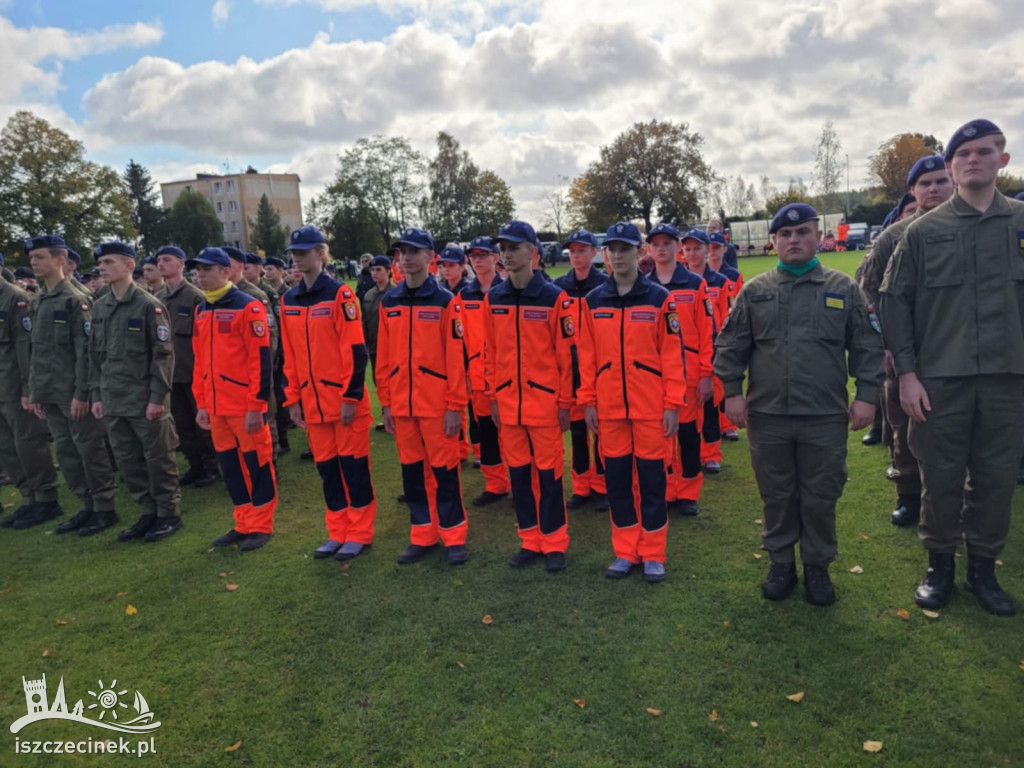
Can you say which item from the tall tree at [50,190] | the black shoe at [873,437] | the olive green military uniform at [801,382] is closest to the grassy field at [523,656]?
the olive green military uniform at [801,382]

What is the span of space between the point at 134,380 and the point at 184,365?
1556 millimetres

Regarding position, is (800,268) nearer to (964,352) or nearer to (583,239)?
(964,352)

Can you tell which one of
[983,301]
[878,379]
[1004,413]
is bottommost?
[1004,413]

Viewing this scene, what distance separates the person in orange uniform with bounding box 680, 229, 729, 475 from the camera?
6.58m

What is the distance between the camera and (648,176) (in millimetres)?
55844

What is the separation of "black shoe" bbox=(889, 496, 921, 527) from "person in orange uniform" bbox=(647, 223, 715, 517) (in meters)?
1.53

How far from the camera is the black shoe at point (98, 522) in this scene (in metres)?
5.97

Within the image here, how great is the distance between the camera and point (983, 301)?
142 inches

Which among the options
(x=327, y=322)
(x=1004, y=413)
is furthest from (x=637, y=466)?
(x=327, y=322)

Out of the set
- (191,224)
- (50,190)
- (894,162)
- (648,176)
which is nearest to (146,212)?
(191,224)

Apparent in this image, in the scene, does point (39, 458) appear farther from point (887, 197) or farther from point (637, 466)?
point (887, 197)

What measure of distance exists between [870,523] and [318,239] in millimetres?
4978

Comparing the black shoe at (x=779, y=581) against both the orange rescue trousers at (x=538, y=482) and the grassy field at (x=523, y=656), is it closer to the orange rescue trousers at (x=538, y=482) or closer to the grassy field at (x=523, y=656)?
the grassy field at (x=523, y=656)

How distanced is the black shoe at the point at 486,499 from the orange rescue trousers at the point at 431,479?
1132 millimetres
